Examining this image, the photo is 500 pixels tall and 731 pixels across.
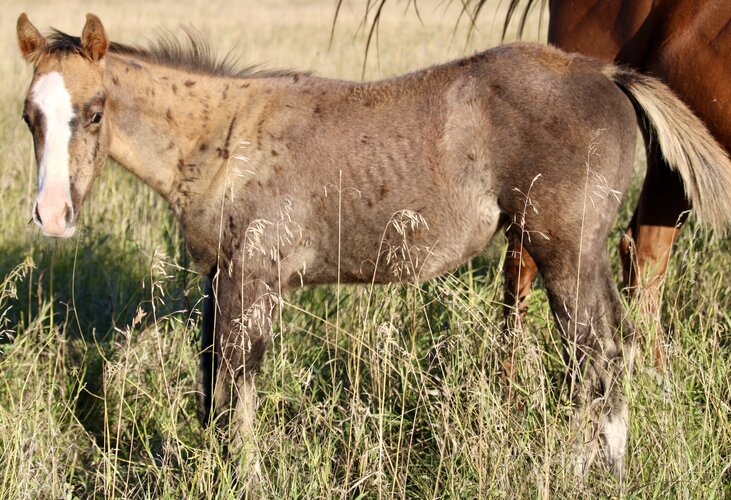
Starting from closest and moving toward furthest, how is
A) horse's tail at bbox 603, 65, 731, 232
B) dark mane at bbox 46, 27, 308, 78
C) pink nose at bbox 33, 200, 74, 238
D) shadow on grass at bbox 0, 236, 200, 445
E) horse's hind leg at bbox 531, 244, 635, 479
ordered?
pink nose at bbox 33, 200, 74, 238, horse's hind leg at bbox 531, 244, 635, 479, horse's tail at bbox 603, 65, 731, 232, dark mane at bbox 46, 27, 308, 78, shadow on grass at bbox 0, 236, 200, 445

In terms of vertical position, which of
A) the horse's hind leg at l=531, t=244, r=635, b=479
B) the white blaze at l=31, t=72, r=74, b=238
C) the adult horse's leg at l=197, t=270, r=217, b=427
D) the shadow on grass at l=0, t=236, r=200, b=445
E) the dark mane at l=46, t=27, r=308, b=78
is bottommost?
the shadow on grass at l=0, t=236, r=200, b=445

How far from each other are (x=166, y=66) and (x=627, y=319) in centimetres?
216

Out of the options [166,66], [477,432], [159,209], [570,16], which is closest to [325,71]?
[159,209]

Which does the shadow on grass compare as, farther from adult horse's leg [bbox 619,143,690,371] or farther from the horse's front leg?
adult horse's leg [bbox 619,143,690,371]

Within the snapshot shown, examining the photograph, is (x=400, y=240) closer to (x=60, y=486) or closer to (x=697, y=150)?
(x=697, y=150)

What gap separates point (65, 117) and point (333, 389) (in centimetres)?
139

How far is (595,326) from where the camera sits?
10.7 feet

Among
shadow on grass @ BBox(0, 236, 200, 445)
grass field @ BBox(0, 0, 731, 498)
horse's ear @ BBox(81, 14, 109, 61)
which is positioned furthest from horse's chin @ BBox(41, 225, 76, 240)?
shadow on grass @ BBox(0, 236, 200, 445)

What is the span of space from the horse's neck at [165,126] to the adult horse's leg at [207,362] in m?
0.45

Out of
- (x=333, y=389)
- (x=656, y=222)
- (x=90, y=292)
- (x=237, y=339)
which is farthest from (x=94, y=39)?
(x=656, y=222)

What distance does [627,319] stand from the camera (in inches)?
134

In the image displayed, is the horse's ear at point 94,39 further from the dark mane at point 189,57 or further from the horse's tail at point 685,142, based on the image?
the horse's tail at point 685,142

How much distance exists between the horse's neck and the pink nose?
1.59 feet

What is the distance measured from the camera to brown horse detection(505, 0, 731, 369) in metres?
3.65
